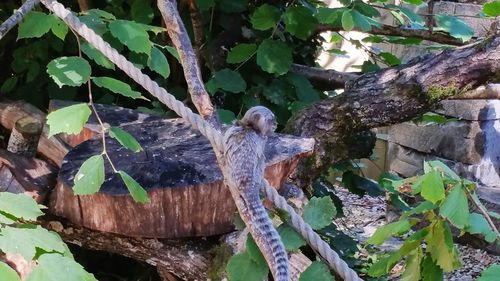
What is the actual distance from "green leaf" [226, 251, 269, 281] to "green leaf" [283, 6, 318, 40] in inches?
36.8

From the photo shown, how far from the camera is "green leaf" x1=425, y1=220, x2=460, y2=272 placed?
83cm

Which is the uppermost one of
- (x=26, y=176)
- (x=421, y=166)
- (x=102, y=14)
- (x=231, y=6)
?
(x=231, y=6)

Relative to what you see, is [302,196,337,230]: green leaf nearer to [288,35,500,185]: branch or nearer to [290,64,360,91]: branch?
[288,35,500,185]: branch

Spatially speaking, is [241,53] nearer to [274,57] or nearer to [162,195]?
[274,57]

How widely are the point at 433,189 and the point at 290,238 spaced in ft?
0.65

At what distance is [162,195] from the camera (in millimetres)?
1024

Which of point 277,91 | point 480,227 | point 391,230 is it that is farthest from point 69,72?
point 277,91

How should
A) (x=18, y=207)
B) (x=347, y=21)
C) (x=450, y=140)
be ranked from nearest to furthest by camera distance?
1. (x=18, y=207)
2. (x=347, y=21)
3. (x=450, y=140)

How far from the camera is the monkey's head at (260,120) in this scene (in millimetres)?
846

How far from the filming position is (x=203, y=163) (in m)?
1.09

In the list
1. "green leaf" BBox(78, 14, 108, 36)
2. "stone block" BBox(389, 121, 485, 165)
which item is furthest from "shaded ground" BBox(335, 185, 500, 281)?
"green leaf" BBox(78, 14, 108, 36)

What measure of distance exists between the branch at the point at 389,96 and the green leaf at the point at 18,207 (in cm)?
82

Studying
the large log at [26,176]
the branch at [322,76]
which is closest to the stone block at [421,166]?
the branch at [322,76]

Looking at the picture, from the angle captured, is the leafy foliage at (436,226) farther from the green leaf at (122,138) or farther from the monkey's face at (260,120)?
the green leaf at (122,138)
